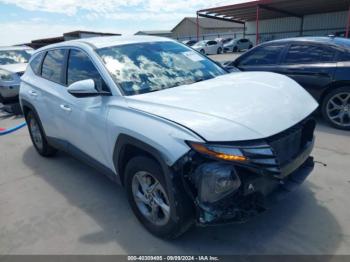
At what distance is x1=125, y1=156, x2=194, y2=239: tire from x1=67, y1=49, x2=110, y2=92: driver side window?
87 centimetres

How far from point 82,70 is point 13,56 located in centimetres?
831

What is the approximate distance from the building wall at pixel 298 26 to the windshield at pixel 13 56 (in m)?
25.6

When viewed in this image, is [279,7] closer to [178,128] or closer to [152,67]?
[152,67]

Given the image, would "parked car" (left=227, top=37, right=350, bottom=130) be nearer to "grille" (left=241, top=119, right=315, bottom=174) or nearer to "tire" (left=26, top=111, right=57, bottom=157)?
"grille" (left=241, top=119, right=315, bottom=174)

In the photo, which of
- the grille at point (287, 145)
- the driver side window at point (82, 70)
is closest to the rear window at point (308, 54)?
the grille at point (287, 145)

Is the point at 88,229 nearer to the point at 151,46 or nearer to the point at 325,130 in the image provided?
the point at 151,46

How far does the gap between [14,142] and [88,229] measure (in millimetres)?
3804

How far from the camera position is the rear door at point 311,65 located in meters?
5.06

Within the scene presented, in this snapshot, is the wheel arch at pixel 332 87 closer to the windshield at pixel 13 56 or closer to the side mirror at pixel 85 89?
the side mirror at pixel 85 89

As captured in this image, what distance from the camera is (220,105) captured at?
7.56ft

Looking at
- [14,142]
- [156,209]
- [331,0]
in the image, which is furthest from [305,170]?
[331,0]

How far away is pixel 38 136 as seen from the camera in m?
4.67

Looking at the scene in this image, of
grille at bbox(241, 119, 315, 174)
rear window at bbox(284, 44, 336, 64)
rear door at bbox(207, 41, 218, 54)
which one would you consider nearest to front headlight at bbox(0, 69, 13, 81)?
rear window at bbox(284, 44, 336, 64)

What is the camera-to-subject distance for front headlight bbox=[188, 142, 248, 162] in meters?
2.02
